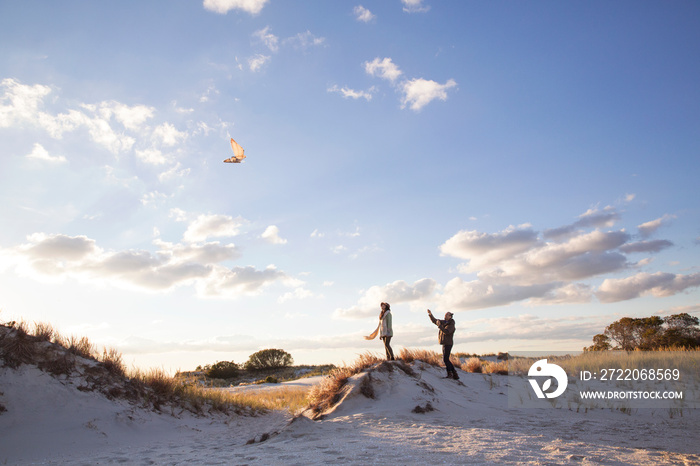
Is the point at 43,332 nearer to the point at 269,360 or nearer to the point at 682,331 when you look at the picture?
the point at 269,360

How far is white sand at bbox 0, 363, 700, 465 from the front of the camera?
20.0 ft

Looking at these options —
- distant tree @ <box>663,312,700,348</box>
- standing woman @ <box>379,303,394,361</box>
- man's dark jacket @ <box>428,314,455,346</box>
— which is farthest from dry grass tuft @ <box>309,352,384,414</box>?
distant tree @ <box>663,312,700,348</box>

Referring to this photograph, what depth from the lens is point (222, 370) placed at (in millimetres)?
32094

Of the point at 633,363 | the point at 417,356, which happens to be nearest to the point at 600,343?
the point at 633,363

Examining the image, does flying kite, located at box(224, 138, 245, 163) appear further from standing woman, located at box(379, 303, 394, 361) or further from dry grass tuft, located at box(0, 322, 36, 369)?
dry grass tuft, located at box(0, 322, 36, 369)

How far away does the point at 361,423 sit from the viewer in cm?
882

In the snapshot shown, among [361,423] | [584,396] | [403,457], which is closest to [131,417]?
[361,423]

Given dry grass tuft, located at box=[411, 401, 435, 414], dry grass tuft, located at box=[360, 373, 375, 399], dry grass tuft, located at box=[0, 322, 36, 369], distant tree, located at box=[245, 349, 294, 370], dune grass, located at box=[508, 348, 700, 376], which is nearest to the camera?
dry grass tuft, located at box=[411, 401, 435, 414]

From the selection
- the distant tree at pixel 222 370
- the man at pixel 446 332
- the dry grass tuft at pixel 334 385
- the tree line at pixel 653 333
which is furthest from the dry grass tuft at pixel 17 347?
the tree line at pixel 653 333

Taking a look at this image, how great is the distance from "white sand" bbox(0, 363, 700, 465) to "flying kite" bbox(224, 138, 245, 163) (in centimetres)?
869

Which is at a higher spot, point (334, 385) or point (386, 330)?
point (386, 330)

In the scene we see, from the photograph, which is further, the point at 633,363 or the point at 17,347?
Answer: the point at 633,363

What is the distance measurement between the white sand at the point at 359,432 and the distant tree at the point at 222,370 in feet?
67.2

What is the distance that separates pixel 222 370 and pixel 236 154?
69.6 ft
